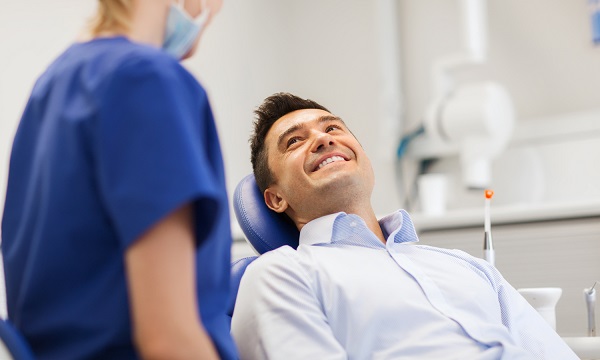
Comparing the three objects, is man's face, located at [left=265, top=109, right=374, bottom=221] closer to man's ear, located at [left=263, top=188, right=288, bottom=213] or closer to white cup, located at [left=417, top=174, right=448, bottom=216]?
man's ear, located at [left=263, top=188, right=288, bottom=213]

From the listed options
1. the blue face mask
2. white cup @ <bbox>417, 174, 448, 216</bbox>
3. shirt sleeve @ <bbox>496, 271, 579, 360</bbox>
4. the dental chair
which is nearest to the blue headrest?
the dental chair

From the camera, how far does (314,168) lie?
5.77 ft

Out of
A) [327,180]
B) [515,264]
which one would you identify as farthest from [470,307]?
[515,264]

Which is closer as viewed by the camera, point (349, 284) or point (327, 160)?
point (349, 284)


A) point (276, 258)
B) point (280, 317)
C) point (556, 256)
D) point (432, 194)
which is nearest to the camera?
point (280, 317)

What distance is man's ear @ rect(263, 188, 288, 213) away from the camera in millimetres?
1792

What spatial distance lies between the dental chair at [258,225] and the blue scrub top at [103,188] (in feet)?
2.51

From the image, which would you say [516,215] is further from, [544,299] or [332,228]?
[332,228]

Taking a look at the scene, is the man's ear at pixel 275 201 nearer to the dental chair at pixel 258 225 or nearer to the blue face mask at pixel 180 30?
the dental chair at pixel 258 225

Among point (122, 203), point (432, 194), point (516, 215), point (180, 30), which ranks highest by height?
point (180, 30)

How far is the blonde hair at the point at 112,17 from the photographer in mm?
937

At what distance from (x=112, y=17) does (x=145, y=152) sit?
0.73ft

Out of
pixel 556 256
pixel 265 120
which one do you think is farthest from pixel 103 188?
pixel 556 256

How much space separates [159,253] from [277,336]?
0.61 metres
